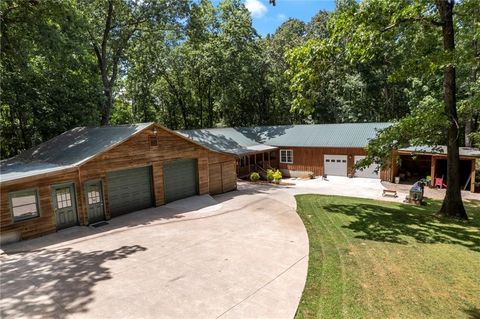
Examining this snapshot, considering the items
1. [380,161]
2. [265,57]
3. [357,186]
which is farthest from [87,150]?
[265,57]

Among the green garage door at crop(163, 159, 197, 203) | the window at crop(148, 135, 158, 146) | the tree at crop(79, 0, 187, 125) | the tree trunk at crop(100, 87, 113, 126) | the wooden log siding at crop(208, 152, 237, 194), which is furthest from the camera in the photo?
the tree trunk at crop(100, 87, 113, 126)

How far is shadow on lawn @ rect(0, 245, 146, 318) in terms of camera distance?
6578mm

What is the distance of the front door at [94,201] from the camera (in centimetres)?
1307

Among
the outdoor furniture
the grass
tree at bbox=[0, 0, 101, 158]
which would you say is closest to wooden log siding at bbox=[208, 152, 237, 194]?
the grass

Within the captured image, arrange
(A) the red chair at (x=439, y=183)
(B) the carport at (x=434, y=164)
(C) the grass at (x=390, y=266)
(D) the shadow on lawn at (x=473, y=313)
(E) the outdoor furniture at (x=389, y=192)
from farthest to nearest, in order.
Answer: (A) the red chair at (x=439, y=183) → (B) the carport at (x=434, y=164) → (E) the outdoor furniture at (x=389, y=192) → (C) the grass at (x=390, y=266) → (D) the shadow on lawn at (x=473, y=313)

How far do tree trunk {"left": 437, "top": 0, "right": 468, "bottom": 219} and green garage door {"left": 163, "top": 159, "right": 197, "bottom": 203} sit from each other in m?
12.4

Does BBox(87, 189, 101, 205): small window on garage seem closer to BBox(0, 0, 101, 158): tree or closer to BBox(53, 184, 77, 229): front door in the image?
BBox(53, 184, 77, 229): front door

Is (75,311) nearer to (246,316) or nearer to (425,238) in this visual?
(246,316)

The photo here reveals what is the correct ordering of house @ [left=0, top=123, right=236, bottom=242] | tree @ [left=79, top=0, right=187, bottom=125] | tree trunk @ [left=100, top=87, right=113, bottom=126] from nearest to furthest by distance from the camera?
house @ [left=0, top=123, right=236, bottom=242], tree @ [left=79, top=0, right=187, bottom=125], tree trunk @ [left=100, top=87, right=113, bottom=126]

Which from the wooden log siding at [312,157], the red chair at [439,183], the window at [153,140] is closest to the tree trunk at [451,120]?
the red chair at [439,183]

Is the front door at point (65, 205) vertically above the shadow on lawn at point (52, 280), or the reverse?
the front door at point (65, 205)

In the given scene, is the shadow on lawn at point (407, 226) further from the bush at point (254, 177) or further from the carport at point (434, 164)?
the bush at point (254, 177)

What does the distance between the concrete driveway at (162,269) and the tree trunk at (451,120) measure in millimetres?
6945

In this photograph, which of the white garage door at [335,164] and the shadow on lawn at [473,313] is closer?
the shadow on lawn at [473,313]
